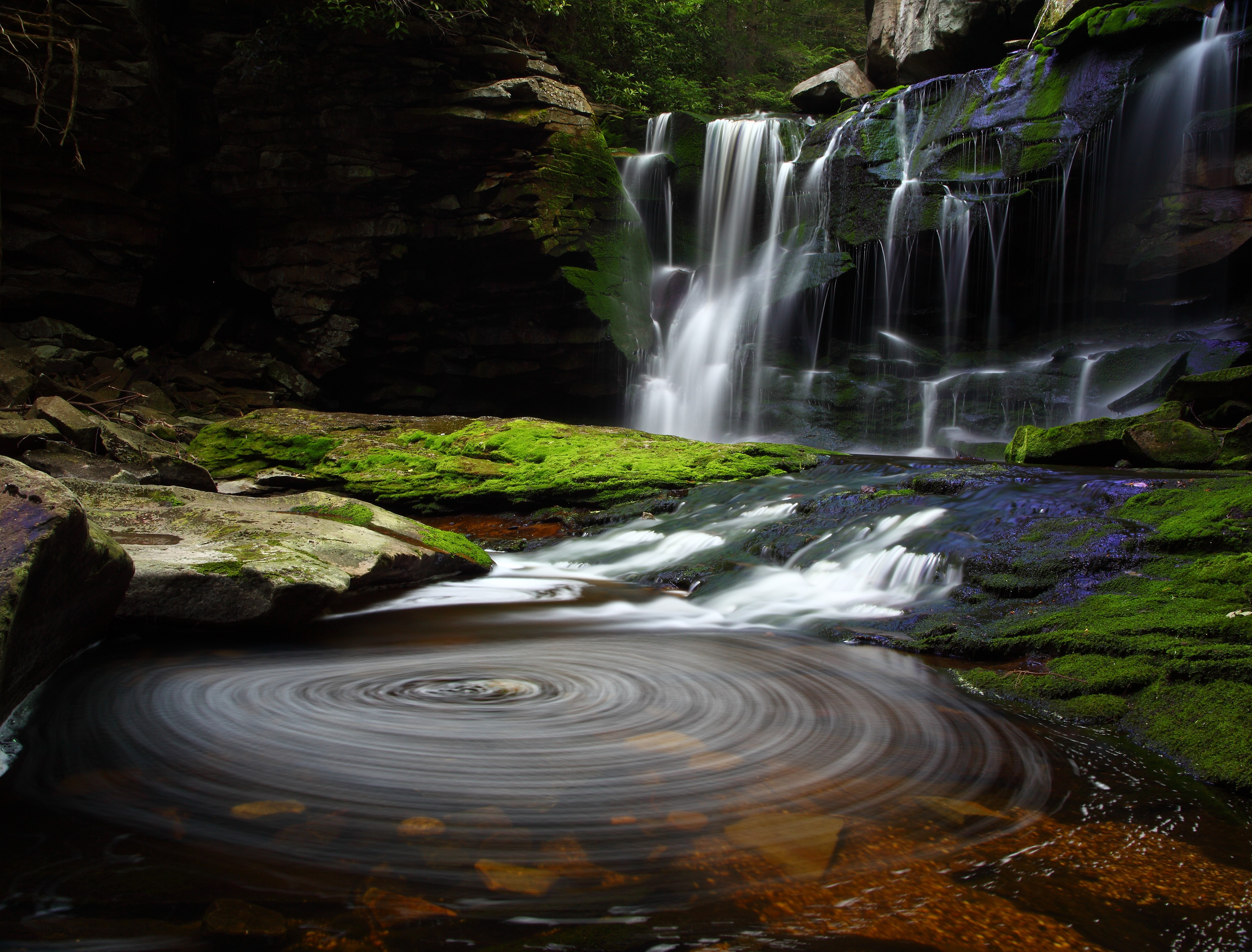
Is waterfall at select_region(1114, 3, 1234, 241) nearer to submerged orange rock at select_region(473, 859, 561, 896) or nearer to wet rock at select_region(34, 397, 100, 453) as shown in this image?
submerged orange rock at select_region(473, 859, 561, 896)

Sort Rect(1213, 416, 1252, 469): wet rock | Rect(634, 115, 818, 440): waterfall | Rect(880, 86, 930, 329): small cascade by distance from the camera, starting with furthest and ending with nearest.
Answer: Rect(634, 115, 818, 440): waterfall → Rect(880, 86, 930, 329): small cascade → Rect(1213, 416, 1252, 469): wet rock

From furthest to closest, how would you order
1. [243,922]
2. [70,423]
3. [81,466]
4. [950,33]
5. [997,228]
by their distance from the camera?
1. [950,33]
2. [997,228]
3. [70,423]
4. [81,466]
5. [243,922]

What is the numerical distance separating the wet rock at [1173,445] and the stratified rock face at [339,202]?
8.62m

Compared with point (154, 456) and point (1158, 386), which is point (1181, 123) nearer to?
point (1158, 386)

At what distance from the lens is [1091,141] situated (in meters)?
13.0

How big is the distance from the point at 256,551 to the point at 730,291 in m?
12.7

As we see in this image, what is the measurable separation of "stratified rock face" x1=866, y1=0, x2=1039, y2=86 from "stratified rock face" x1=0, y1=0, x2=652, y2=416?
8.35 m

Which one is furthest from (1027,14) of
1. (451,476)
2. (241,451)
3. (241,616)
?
(241,616)

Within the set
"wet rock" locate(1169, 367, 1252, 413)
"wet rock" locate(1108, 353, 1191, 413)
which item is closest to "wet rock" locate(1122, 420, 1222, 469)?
"wet rock" locate(1169, 367, 1252, 413)

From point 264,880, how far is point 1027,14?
66.3 ft

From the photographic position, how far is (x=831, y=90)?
17.7 m

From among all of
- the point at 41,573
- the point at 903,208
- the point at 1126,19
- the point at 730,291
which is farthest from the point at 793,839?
the point at 1126,19

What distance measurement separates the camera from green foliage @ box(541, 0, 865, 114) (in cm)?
1908

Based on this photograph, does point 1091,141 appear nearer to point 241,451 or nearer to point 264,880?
point 241,451
